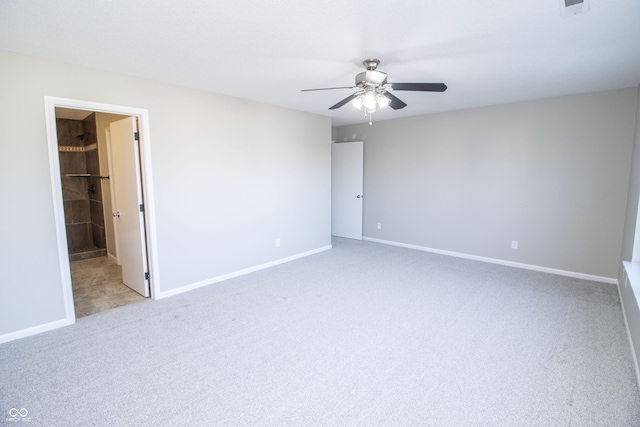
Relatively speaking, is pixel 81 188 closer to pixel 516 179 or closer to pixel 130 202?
pixel 130 202

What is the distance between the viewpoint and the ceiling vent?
176cm

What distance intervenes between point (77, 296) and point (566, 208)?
6167mm

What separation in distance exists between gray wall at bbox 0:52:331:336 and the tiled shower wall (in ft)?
8.57

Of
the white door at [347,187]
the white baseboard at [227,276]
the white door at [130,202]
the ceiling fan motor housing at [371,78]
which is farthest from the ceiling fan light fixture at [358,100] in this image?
the white door at [347,187]

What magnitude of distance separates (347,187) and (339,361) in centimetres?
434

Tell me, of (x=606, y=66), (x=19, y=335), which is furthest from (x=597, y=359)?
(x=19, y=335)

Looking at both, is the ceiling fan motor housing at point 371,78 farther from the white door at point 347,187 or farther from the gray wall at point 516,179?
the white door at point 347,187

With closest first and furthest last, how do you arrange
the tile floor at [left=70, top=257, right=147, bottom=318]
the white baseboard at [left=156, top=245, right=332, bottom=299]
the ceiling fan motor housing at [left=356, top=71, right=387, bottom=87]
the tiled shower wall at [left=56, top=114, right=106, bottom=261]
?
1. the ceiling fan motor housing at [left=356, top=71, right=387, bottom=87]
2. the tile floor at [left=70, top=257, right=147, bottom=318]
3. the white baseboard at [left=156, top=245, right=332, bottom=299]
4. the tiled shower wall at [left=56, top=114, right=106, bottom=261]

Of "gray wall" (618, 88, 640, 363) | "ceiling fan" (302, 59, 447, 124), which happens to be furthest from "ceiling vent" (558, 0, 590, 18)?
"gray wall" (618, 88, 640, 363)

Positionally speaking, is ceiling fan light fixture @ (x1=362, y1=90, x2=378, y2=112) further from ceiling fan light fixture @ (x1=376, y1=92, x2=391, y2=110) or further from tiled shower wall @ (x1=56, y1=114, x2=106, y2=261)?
tiled shower wall @ (x1=56, y1=114, x2=106, y2=261)

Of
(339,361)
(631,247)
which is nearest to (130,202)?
(339,361)

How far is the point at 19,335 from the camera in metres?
2.65

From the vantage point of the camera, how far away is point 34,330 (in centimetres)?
273

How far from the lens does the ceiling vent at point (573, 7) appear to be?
176 centimetres
